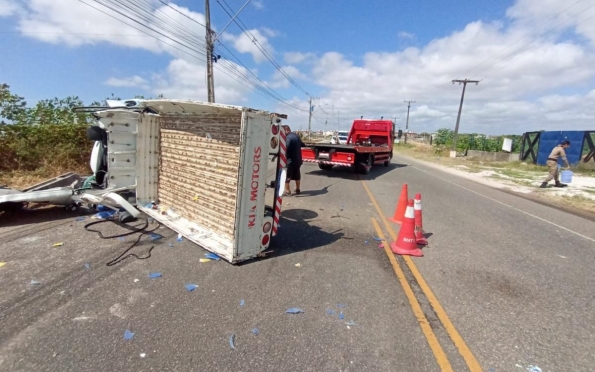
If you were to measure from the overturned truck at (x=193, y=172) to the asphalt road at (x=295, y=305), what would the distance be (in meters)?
0.43

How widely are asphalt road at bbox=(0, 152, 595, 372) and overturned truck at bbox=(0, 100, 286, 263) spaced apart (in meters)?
0.43

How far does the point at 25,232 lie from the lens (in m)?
4.87

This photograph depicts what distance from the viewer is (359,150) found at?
A: 12539 millimetres

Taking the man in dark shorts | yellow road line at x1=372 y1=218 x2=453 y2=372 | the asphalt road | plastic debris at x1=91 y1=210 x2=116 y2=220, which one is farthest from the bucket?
plastic debris at x1=91 y1=210 x2=116 y2=220

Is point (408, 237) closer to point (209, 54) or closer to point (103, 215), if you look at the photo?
point (103, 215)

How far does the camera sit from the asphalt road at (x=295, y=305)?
2439mm

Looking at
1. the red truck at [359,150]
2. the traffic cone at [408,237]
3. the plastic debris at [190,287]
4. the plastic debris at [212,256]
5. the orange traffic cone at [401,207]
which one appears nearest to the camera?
the plastic debris at [190,287]

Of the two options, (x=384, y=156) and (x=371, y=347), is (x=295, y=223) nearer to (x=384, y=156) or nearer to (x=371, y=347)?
(x=371, y=347)

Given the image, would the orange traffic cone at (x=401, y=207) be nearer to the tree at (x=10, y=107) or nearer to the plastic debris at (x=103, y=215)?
the plastic debris at (x=103, y=215)

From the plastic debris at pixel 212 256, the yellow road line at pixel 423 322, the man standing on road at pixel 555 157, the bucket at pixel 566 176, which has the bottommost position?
the plastic debris at pixel 212 256

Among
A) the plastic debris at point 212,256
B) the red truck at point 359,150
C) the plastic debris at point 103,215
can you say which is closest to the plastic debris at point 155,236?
the plastic debris at point 212,256

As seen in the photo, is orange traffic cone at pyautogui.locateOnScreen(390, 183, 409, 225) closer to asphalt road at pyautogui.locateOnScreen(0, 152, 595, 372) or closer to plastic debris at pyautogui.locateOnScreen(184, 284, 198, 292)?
asphalt road at pyautogui.locateOnScreen(0, 152, 595, 372)

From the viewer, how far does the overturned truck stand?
4.05 meters

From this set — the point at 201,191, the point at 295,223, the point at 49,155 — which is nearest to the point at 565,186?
the point at 295,223
